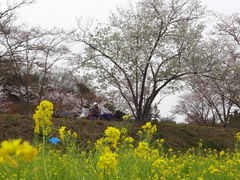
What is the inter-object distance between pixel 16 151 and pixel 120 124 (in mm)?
8063

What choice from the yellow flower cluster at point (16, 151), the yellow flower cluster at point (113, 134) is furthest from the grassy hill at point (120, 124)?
the yellow flower cluster at point (16, 151)

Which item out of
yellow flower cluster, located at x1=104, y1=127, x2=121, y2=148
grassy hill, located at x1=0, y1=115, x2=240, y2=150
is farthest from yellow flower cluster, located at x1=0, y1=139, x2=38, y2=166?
grassy hill, located at x1=0, y1=115, x2=240, y2=150

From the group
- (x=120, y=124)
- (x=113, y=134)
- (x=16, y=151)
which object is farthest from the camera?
(x=120, y=124)

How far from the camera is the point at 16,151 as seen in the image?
709 mm

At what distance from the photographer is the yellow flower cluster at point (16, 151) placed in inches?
27.6

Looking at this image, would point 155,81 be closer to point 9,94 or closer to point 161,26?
point 161,26

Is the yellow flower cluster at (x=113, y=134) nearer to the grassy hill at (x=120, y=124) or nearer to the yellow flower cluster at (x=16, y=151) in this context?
the yellow flower cluster at (x=16, y=151)

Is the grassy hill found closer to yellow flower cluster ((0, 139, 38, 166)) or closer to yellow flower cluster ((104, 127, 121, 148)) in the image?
yellow flower cluster ((104, 127, 121, 148))

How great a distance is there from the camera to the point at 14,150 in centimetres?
72

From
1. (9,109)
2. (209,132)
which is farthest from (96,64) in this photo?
(9,109)

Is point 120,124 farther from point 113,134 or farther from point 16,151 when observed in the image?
point 16,151

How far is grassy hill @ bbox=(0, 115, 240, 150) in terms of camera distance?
9.00m

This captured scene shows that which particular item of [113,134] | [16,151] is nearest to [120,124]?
[113,134]

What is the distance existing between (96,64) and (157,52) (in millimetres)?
3132
